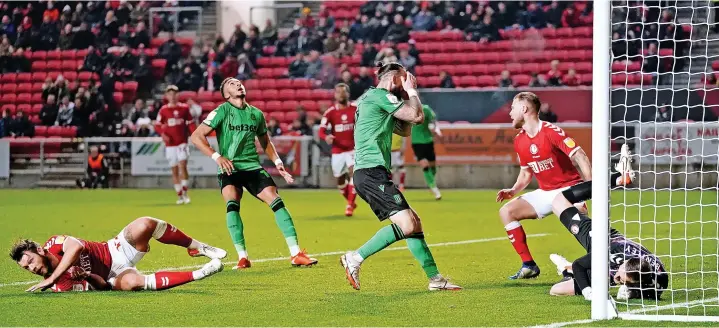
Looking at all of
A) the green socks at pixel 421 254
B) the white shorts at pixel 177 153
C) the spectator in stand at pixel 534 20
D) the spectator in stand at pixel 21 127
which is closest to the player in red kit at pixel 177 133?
the white shorts at pixel 177 153

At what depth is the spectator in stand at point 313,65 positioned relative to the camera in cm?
2931

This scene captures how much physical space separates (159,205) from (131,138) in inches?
270

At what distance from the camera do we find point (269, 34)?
101ft

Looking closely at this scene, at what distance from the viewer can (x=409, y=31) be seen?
1158 inches

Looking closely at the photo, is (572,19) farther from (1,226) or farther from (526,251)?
(526,251)

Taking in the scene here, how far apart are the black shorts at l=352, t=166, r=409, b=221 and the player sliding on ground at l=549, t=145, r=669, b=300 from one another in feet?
4.10

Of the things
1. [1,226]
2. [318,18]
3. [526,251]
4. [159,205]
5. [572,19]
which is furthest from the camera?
[318,18]

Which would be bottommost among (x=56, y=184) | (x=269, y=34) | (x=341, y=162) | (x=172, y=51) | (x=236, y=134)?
(x=56, y=184)

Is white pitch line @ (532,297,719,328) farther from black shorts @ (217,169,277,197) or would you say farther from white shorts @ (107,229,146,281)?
black shorts @ (217,169,277,197)

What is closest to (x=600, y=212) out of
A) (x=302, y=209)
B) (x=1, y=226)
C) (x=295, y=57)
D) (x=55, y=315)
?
(x=55, y=315)

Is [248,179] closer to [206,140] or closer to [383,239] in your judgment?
[206,140]

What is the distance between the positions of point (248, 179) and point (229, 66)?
19.6 m

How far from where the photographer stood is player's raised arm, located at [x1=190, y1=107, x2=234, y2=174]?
33.9 ft

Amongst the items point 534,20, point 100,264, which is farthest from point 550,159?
point 534,20
